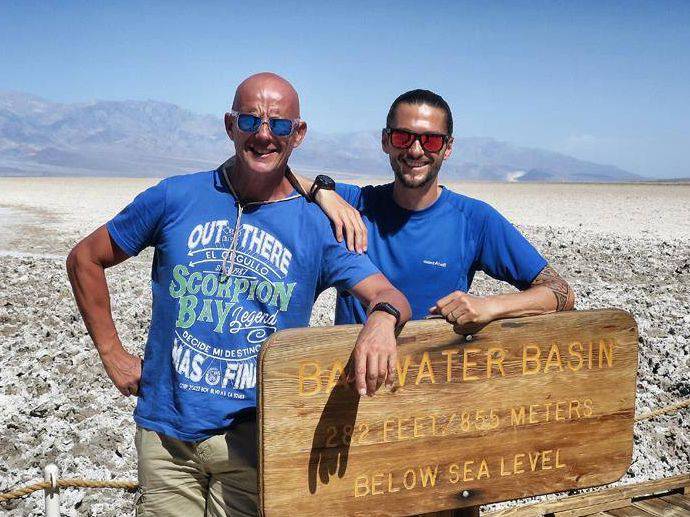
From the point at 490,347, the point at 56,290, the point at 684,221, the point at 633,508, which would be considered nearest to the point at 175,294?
the point at 490,347

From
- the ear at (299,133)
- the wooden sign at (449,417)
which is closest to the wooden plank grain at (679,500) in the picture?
the wooden sign at (449,417)

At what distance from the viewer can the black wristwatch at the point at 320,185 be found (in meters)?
2.92

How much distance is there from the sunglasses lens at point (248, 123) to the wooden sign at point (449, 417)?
799mm

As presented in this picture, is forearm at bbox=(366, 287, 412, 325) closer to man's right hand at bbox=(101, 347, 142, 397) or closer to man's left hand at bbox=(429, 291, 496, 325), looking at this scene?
man's left hand at bbox=(429, 291, 496, 325)

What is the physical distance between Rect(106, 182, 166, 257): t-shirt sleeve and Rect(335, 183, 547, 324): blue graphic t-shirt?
0.84m

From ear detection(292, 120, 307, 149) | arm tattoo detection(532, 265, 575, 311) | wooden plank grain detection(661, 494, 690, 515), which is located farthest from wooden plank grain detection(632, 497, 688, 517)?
ear detection(292, 120, 307, 149)

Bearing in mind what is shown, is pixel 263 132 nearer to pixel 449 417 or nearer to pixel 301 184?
pixel 301 184

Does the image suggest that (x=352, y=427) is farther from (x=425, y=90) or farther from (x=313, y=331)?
(x=425, y=90)

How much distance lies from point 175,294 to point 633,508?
10.2ft

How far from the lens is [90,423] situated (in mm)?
6223

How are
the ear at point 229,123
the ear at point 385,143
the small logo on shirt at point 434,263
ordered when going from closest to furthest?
the ear at point 229,123 → the small logo on shirt at point 434,263 → the ear at point 385,143

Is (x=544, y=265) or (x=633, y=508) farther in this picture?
(x=633, y=508)

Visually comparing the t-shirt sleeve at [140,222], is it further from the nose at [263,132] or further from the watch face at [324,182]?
the watch face at [324,182]

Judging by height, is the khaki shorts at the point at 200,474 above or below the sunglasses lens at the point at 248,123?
below
